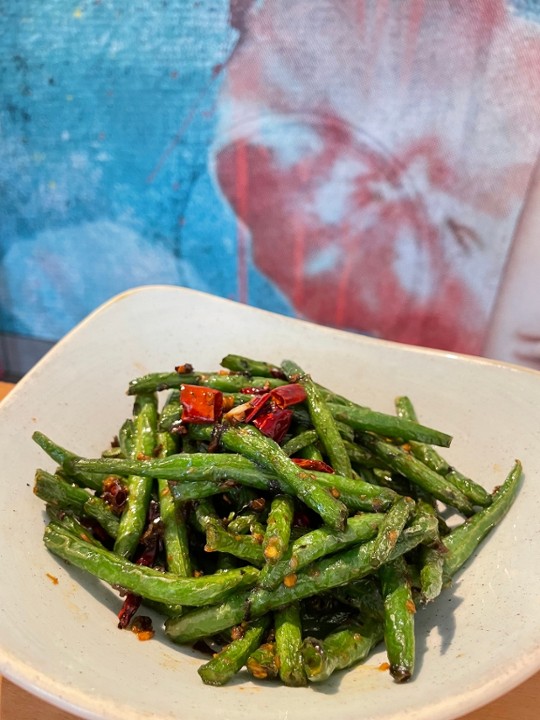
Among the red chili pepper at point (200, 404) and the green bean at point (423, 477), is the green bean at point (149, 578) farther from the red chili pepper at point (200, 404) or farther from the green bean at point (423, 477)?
the green bean at point (423, 477)

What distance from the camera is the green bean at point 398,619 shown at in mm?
1481

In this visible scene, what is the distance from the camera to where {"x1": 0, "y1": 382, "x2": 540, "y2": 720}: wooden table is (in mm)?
1660


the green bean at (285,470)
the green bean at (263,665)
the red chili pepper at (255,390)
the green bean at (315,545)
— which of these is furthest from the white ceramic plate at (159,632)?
the red chili pepper at (255,390)

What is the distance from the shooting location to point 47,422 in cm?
216

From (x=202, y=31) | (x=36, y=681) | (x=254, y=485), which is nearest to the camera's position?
(x=36, y=681)

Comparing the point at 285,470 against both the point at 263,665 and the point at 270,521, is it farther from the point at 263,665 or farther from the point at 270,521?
the point at 263,665

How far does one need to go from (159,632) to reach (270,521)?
0.45 metres

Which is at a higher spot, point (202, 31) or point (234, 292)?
point (202, 31)

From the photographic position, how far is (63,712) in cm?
166

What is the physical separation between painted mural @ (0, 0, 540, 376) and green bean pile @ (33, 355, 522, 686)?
4.65ft

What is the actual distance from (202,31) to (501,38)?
55.4 inches

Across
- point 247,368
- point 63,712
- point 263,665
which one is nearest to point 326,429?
point 247,368

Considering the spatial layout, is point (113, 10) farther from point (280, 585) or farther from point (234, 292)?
point (280, 585)

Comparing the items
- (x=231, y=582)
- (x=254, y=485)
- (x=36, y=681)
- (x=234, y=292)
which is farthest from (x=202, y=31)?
(x=36, y=681)
